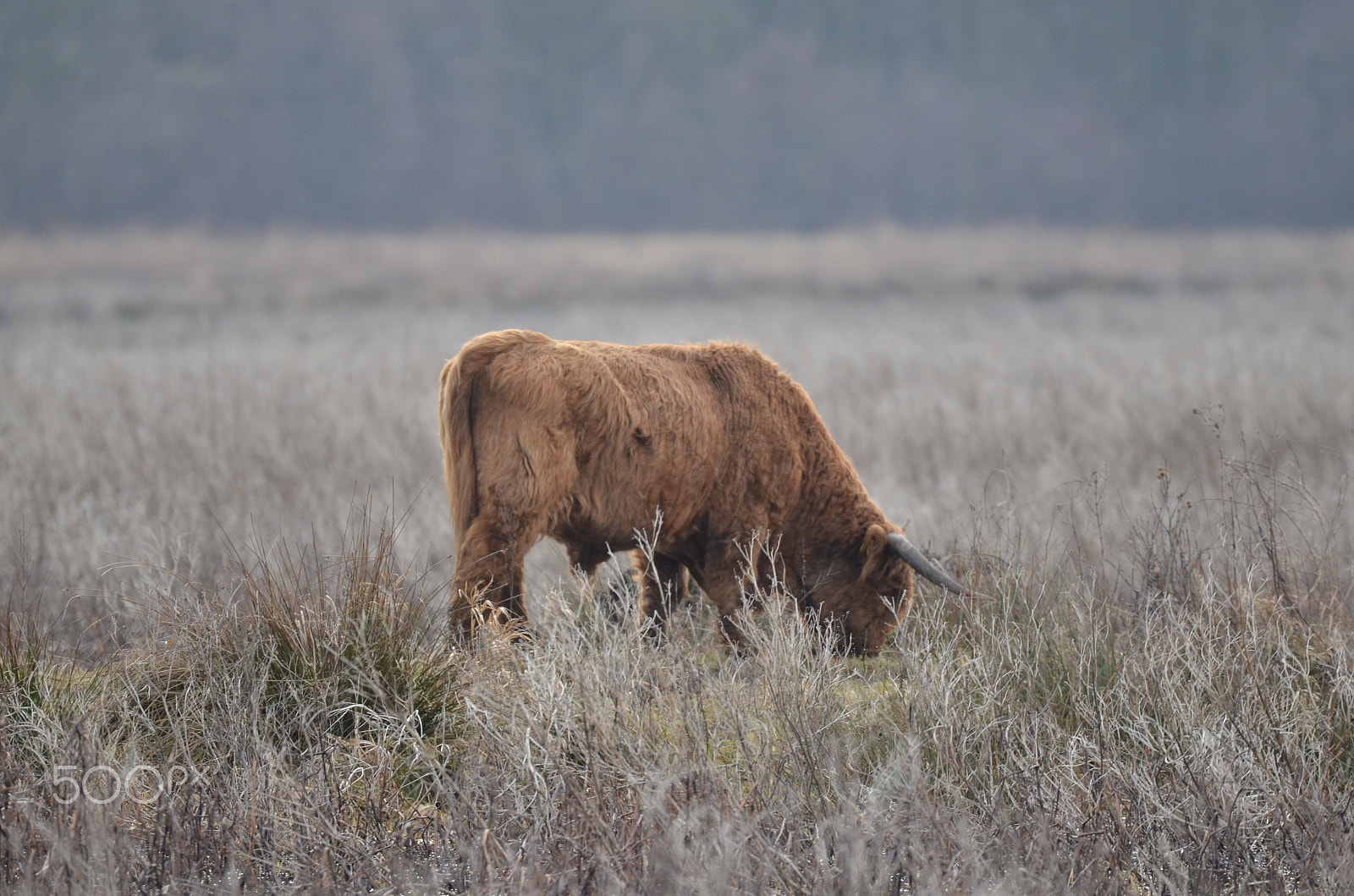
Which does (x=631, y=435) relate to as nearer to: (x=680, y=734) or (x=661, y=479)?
(x=661, y=479)

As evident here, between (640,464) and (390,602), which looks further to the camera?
(640,464)

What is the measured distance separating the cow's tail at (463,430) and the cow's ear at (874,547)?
88.2 inches

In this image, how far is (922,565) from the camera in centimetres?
567

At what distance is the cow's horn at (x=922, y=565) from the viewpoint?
541 centimetres

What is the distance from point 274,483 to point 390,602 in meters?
7.13

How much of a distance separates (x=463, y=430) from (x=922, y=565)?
8.08 feet

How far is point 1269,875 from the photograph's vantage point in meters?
3.40

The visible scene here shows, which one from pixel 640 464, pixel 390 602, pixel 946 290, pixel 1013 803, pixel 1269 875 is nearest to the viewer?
pixel 1269 875

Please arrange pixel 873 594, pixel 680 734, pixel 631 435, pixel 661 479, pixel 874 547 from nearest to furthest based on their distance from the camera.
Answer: pixel 680 734, pixel 631 435, pixel 661 479, pixel 874 547, pixel 873 594

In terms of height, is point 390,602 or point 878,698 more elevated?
point 390,602

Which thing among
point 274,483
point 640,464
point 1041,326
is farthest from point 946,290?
point 640,464

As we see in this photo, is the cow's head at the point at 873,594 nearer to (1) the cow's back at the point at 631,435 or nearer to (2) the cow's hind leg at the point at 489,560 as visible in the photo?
(1) the cow's back at the point at 631,435

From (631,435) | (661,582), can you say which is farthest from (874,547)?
(631,435)

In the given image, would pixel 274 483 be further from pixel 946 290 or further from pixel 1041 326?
pixel 946 290
